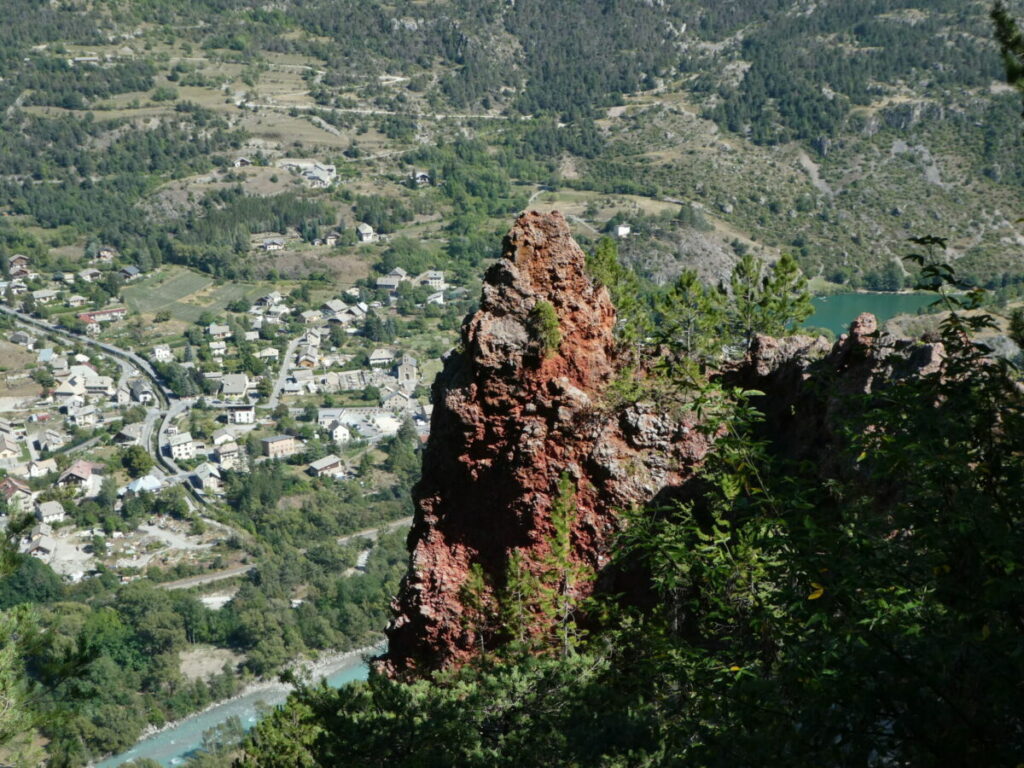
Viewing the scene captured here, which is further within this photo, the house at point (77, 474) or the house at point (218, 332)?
the house at point (218, 332)

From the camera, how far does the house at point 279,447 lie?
54594 millimetres

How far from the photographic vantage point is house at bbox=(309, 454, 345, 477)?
52.9m

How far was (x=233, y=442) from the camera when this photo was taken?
54.6m

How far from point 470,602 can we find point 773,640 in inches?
167

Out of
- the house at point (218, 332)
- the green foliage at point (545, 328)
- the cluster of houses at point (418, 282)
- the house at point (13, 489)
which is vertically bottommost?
the house at point (13, 489)

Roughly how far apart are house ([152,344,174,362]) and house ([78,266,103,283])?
16470 millimetres

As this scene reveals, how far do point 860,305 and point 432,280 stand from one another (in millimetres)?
32760

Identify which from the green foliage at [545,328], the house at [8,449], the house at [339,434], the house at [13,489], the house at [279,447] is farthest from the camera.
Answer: the house at [339,434]

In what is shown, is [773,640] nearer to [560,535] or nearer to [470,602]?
[560,535]

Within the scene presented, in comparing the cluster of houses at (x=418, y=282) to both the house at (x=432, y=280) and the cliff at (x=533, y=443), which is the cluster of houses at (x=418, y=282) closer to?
the house at (x=432, y=280)

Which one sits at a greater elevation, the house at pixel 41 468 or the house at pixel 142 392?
the house at pixel 142 392

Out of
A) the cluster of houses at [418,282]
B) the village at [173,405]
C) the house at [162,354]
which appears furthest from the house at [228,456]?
the cluster of houses at [418,282]

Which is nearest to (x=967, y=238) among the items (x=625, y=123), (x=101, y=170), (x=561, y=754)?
(x=625, y=123)

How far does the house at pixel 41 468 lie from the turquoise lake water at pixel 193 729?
21.4 m
